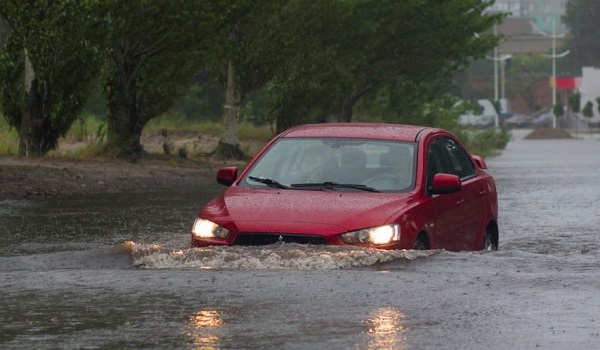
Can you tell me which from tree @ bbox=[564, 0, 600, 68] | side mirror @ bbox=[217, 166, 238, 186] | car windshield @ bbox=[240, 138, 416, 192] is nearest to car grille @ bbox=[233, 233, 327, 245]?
car windshield @ bbox=[240, 138, 416, 192]

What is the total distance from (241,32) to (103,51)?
10096mm

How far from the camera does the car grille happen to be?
11.7 meters

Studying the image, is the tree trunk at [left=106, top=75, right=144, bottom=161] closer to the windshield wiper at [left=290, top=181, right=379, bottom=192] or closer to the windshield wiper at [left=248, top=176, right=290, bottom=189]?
the windshield wiper at [left=248, top=176, right=290, bottom=189]

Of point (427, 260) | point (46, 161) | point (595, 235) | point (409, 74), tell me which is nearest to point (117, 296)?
point (427, 260)

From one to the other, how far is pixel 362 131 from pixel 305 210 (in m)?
1.86

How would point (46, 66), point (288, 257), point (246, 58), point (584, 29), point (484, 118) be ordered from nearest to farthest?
point (288, 257) → point (46, 66) → point (246, 58) → point (484, 118) → point (584, 29)

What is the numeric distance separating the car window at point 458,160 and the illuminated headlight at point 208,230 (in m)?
2.62

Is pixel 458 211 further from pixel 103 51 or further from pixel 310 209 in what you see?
pixel 103 51

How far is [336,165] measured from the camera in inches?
516

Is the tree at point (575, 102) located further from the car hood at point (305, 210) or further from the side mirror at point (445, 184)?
the car hood at point (305, 210)

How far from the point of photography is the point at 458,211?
13312 millimetres

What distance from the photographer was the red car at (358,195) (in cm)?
1184

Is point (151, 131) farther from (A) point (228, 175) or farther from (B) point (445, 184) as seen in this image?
(B) point (445, 184)

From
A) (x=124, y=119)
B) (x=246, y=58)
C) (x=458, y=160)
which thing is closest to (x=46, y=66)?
(x=124, y=119)
